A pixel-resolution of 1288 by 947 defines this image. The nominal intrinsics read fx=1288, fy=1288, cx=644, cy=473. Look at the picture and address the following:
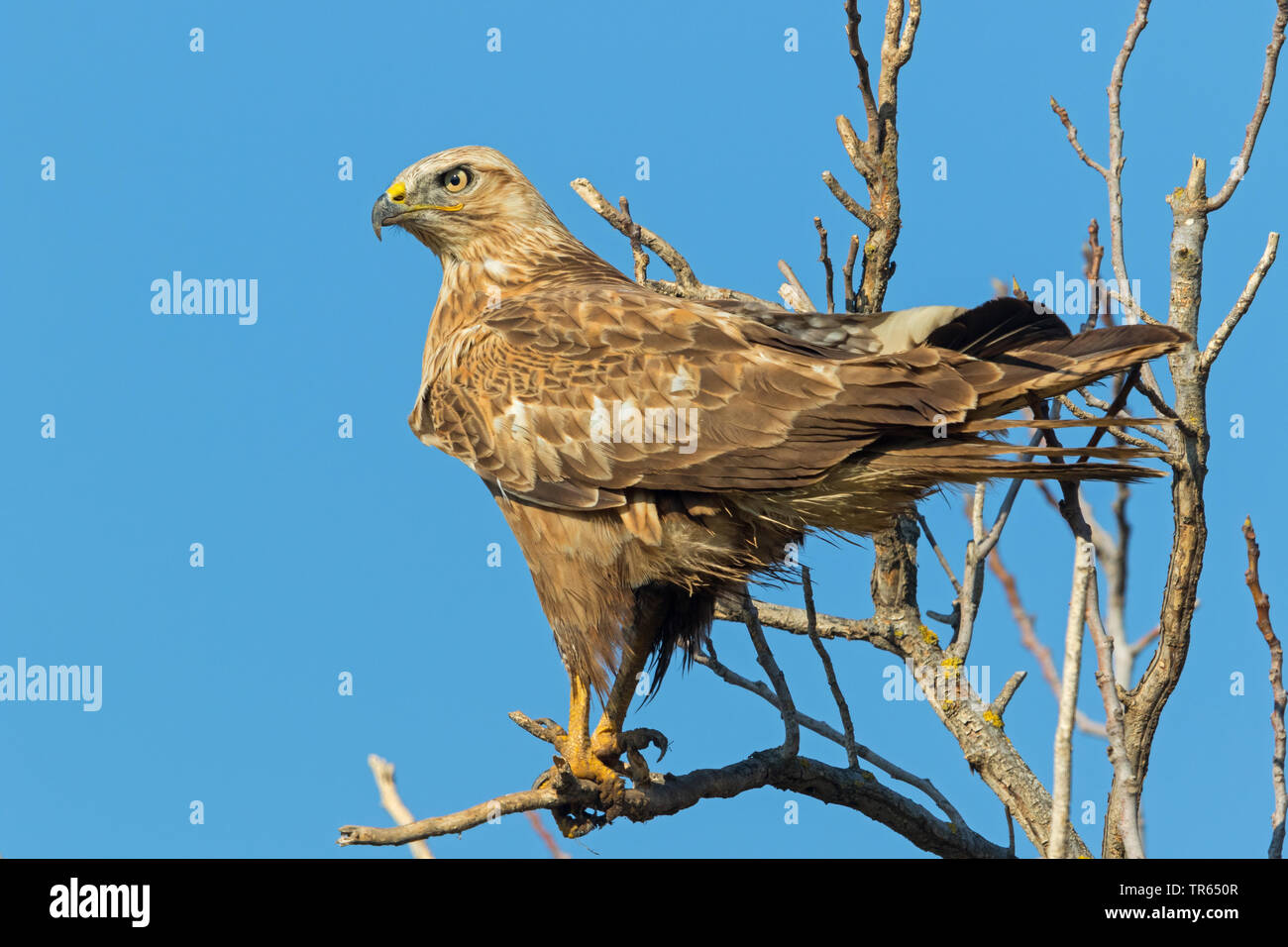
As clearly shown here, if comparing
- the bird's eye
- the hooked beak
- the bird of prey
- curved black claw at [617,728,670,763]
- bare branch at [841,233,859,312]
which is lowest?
curved black claw at [617,728,670,763]

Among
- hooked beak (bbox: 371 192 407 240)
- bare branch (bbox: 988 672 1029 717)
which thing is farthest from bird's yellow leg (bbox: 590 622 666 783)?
hooked beak (bbox: 371 192 407 240)

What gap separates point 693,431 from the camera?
17.3 feet

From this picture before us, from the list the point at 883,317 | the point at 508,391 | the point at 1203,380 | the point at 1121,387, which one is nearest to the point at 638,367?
the point at 508,391

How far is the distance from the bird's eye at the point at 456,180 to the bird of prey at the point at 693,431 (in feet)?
3.36

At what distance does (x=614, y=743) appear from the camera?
572 cm

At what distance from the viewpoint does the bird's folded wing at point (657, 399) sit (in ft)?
16.5

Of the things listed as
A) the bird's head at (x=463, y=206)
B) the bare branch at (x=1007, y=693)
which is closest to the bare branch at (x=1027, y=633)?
the bare branch at (x=1007, y=693)

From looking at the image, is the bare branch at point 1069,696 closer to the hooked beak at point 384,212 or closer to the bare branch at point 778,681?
the bare branch at point 778,681

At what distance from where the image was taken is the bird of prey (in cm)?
491

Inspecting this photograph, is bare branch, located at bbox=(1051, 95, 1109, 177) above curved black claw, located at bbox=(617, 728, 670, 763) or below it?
above

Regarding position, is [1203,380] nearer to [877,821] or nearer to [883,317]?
[883,317]

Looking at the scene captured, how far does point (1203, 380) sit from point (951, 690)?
1.75m

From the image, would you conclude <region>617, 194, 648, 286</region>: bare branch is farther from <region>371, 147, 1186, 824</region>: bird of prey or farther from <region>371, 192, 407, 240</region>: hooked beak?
<region>371, 192, 407, 240</region>: hooked beak
